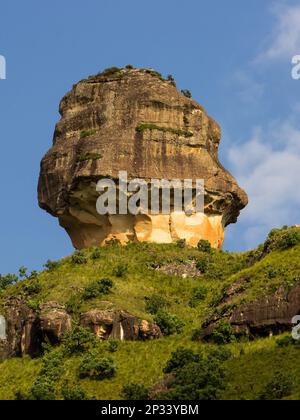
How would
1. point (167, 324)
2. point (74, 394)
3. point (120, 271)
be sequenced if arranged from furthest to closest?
point (120, 271)
point (167, 324)
point (74, 394)

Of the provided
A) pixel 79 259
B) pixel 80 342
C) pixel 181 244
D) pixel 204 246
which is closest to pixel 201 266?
pixel 181 244

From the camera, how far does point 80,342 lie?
246 ft

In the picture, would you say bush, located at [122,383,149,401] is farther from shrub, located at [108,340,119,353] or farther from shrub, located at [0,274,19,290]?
shrub, located at [0,274,19,290]

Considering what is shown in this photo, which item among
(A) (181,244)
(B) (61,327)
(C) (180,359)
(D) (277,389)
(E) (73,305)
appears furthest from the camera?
(A) (181,244)

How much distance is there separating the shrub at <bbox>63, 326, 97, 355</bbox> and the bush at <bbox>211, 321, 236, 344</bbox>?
7.66 m

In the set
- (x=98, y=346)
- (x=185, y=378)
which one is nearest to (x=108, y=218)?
(x=98, y=346)

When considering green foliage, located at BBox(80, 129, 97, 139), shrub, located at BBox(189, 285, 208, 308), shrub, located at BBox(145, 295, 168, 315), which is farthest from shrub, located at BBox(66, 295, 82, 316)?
green foliage, located at BBox(80, 129, 97, 139)

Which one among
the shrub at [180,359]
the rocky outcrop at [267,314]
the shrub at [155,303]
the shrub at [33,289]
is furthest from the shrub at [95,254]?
the shrub at [180,359]

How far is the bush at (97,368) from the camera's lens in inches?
2773

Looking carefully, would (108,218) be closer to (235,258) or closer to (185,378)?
(235,258)

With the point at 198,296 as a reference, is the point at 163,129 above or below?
above

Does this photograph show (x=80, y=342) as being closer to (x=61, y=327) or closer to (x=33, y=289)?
(x=61, y=327)
